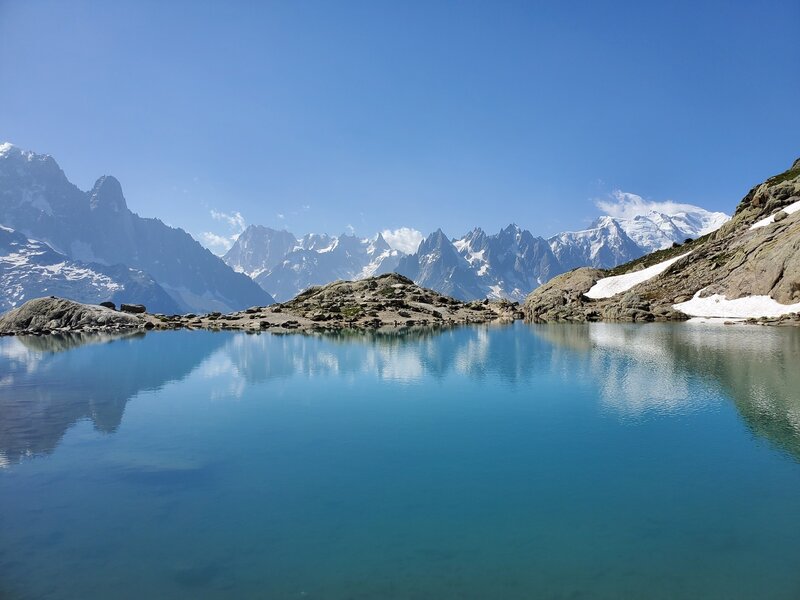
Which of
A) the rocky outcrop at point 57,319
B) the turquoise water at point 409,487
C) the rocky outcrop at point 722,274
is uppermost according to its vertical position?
the rocky outcrop at point 722,274

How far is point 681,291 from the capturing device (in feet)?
434

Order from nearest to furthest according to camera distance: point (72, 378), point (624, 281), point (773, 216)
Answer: point (72, 378), point (773, 216), point (624, 281)

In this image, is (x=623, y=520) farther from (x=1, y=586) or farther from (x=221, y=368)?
(x=221, y=368)

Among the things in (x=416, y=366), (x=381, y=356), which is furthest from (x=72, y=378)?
(x=416, y=366)

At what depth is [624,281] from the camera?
158 metres

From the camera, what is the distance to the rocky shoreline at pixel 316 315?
114 m

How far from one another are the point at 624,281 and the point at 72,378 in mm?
147831

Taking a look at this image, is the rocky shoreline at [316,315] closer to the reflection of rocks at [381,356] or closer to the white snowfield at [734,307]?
the reflection of rocks at [381,356]

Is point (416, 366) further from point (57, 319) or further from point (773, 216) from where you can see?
point (773, 216)

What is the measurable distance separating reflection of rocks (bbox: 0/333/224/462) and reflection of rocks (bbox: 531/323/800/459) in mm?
36438

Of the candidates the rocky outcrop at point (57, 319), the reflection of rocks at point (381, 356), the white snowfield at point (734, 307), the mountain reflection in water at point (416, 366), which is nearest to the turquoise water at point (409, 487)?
the mountain reflection in water at point (416, 366)

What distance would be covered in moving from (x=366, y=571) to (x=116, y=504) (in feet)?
38.4

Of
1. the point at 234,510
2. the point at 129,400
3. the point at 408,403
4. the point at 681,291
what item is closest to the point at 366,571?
the point at 234,510

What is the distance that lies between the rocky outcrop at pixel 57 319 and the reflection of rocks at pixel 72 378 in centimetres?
1689
